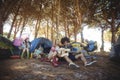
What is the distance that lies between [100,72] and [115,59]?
254 centimetres

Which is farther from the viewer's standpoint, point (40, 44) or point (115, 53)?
point (40, 44)

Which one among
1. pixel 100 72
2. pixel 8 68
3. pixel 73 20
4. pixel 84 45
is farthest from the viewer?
pixel 73 20

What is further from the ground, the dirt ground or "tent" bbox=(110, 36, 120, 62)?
"tent" bbox=(110, 36, 120, 62)

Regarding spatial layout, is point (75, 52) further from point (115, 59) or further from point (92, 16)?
point (92, 16)

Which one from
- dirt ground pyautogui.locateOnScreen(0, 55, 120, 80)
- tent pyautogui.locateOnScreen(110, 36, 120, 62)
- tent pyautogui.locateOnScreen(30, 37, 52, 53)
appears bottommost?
dirt ground pyautogui.locateOnScreen(0, 55, 120, 80)

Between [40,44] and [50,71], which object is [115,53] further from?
[50,71]

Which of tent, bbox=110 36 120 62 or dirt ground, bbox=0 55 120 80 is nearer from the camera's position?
dirt ground, bbox=0 55 120 80

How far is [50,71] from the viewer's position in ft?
29.2

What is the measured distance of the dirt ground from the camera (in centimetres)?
Answer: 814

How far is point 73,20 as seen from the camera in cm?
2409

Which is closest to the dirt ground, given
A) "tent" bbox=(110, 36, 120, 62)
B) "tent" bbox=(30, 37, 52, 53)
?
"tent" bbox=(110, 36, 120, 62)

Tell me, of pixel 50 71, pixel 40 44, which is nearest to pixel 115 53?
pixel 40 44

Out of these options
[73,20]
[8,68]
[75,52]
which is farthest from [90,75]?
[73,20]

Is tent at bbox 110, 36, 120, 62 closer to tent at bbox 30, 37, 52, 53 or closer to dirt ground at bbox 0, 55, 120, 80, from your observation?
dirt ground at bbox 0, 55, 120, 80
